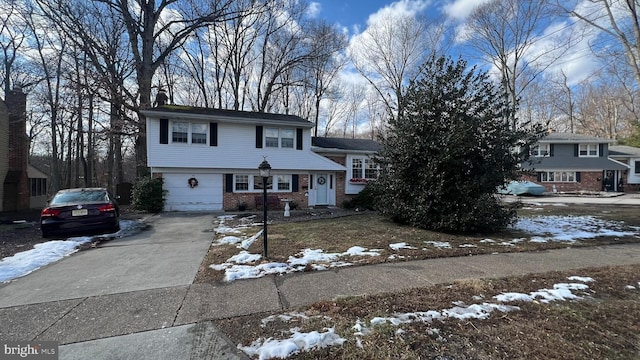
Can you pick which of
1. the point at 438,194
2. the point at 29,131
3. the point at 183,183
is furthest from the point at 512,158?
the point at 29,131

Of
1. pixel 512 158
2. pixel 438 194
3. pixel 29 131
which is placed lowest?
pixel 438 194

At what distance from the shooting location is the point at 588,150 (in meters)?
25.3

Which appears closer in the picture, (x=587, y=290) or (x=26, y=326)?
(x=26, y=326)

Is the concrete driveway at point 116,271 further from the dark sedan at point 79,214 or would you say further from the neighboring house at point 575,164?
the neighboring house at point 575,164

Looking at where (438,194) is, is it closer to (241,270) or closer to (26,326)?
(241,270)

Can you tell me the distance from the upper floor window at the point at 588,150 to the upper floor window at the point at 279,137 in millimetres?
27251

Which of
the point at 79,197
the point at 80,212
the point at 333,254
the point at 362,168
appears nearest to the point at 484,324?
the point at 333,254

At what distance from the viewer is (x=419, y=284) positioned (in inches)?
157

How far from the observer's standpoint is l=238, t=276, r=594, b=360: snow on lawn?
7.96 feet

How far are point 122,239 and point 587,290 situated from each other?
960 centimetres

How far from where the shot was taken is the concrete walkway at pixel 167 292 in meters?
2.64

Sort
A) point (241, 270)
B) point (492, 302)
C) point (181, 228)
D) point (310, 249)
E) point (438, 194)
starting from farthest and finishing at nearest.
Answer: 1. point (181, 228)
2. point (438, 194)
3. point (310, 249)
4. point (241, 270)
5. point (492, 302)

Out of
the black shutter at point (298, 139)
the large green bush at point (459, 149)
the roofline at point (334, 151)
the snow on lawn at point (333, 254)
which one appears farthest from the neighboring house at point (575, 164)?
the black shutter at point (298, 139)

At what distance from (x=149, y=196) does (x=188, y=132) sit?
11.3 feet
